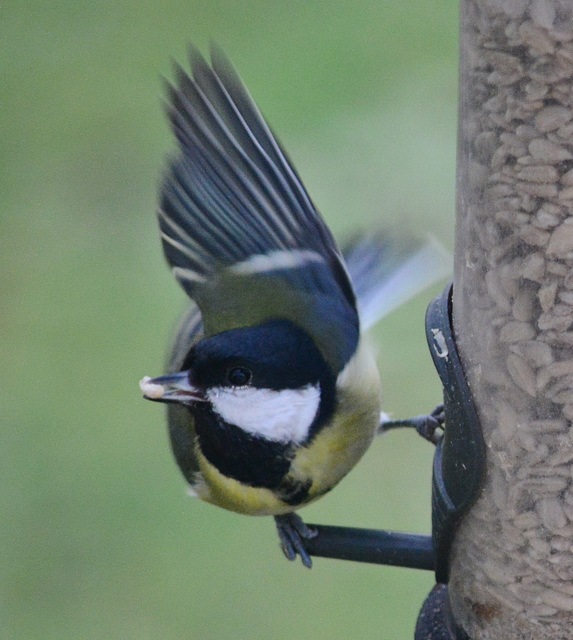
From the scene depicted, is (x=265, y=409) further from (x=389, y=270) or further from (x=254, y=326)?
(x=389, y=270)

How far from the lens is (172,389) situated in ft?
5.34

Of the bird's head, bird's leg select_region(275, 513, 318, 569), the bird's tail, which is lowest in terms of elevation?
bird's leg select_region(275, 513, 318, 569)

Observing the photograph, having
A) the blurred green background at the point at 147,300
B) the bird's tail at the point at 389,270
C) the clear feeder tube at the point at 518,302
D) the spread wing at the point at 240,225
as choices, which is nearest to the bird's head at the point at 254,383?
the spread wing at the point at 240,225

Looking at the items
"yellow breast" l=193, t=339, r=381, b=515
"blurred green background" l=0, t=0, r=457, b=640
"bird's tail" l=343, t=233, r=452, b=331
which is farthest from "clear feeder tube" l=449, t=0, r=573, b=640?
"blurred green background" l=0, t=0, r=457, b=640

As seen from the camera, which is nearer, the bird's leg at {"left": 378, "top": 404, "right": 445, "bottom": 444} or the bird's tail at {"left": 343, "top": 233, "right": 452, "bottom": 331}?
the bird's leg at {"left": 378, "top": 404, "right": 445, "bottom": 444}

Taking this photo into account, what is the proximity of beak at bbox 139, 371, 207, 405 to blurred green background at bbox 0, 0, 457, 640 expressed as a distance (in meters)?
1.26

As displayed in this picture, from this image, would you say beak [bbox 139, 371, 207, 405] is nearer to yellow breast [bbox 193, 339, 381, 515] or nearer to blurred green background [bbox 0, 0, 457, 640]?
yellow breast [bbox 193, 339, 381, 515]

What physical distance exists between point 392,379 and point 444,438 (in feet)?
5.44

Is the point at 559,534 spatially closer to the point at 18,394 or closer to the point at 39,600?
the point at 39,600

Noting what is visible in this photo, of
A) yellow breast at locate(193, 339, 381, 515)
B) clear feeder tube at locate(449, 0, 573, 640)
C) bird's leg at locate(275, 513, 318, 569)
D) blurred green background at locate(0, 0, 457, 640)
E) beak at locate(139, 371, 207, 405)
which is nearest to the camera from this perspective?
clear feeder tube at locate(449, 0, 573, 640)

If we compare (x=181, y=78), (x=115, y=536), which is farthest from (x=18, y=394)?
(x=181, y=78)

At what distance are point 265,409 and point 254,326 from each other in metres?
0.14

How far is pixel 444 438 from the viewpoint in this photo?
5.40 ft

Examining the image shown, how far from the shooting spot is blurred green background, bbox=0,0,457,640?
115 inches
